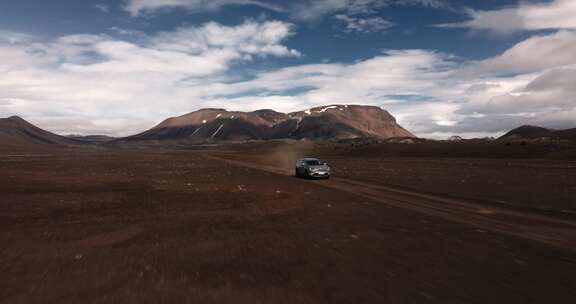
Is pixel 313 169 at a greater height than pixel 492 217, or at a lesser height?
greater

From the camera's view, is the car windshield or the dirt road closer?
the dirt road

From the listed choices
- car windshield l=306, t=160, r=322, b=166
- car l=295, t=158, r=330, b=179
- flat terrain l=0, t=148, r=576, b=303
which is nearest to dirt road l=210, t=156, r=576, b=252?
flat terrain l=0, t=148, r=576, b=303

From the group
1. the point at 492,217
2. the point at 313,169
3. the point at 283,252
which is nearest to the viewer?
the point at 283,252

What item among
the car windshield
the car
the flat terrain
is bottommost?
the flat terrain

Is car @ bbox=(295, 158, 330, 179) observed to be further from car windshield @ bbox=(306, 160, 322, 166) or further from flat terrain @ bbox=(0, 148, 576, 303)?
flat terrain @ bbox=(0, 148, 576, 303)

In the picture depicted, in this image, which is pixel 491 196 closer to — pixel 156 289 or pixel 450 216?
pixel 450 216

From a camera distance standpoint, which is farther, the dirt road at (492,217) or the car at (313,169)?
the car at (313,169)

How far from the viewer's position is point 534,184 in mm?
23484

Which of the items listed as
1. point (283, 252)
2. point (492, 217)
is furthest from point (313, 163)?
point (283, 252)

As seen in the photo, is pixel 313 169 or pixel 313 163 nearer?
pixel 313 169

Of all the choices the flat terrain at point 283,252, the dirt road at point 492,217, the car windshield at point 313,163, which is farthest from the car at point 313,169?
the flat terrain at point 283,252

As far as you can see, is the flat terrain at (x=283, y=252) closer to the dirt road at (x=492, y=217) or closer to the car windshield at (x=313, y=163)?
the dirt road at (x=492, y=217)

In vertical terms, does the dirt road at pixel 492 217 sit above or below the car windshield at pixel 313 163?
below

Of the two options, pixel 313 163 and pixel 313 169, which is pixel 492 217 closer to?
pixel 313 169
